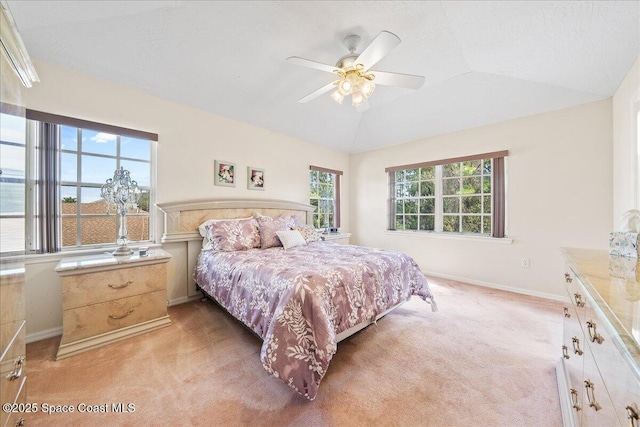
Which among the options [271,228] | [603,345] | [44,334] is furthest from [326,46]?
[44,334]

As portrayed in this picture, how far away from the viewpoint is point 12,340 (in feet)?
3.21

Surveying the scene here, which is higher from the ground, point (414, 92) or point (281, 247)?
point (414, 92)

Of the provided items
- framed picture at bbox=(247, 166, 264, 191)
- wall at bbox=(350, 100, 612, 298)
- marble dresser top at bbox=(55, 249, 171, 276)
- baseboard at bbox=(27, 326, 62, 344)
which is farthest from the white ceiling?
baseboard at bbox=(27, 326, 62, 344)

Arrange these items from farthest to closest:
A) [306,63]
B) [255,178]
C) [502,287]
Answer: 1. [255,178]
2. [502,287]
3. [306,63]

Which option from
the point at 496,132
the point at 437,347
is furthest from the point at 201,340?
the point at 496,132

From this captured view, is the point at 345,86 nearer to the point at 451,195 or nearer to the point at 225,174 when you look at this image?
the point at 225,174

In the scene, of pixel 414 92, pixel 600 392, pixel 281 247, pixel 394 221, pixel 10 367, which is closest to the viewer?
pixel 600 392

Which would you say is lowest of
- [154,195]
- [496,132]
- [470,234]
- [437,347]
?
[437,347]

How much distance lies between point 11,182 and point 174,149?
2.08 m

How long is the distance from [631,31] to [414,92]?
1904 mm

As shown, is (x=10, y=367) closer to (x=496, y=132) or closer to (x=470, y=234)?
(x=470, y=234)

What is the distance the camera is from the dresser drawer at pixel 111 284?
187 cm

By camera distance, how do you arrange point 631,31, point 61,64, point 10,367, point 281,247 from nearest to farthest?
point 10,367 → point 631,31 → point 61,64 → point 281,247

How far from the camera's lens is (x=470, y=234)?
146 inches
